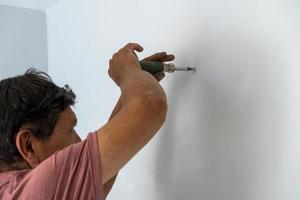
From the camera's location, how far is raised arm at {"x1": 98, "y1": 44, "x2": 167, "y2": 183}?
599 millimetres

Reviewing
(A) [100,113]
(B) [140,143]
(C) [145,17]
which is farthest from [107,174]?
(A) [100,113]

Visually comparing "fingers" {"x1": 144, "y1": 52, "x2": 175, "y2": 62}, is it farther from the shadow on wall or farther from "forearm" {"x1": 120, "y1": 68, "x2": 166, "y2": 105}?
"forearm" {"x1": 120, "y1": 68, "x2": 166, "y2": 105}

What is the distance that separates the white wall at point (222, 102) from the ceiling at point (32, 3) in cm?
86

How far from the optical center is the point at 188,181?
0.88 metres

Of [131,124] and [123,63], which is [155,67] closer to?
[123,63]

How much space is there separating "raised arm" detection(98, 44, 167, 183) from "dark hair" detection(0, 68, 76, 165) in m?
0.15

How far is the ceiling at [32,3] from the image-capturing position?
1894 mm

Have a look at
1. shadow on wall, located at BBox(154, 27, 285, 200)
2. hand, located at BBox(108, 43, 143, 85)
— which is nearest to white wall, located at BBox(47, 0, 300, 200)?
shadow on wall, located at BBox(154, 27, 285, 200)

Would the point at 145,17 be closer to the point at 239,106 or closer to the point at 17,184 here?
the point at 239,106

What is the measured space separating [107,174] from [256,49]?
0.39 metres

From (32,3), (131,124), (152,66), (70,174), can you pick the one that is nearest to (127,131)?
(131,124)

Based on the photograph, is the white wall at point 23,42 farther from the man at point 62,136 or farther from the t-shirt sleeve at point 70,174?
the t-shirt sleeve at point 70,174

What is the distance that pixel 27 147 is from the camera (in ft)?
2.25

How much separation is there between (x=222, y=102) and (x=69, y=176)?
0.38m
